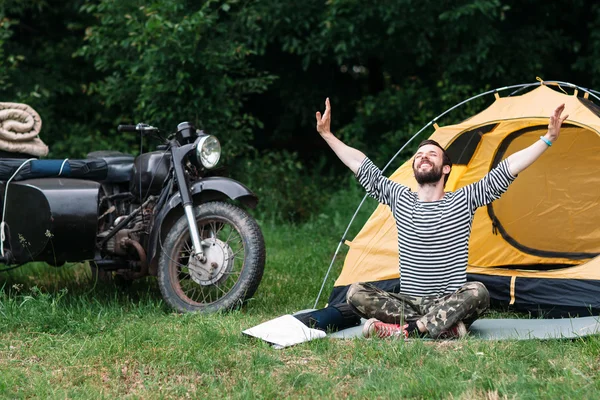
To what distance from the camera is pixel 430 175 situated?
4473 mm

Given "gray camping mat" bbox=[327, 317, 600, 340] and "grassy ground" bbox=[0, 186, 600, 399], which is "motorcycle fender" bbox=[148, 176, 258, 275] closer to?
"grassy ground" bbox=[0, 186, 600, 399]

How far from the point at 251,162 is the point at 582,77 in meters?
4.01

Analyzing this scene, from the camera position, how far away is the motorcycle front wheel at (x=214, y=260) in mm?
4801

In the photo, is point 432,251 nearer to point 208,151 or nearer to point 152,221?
point 208,151

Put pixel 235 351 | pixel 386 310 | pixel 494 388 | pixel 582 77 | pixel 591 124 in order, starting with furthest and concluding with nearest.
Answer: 1. pixel 582 77
2. pixel 591 124
3. pixel 386 310
4. pixel 235 351
5. pixel 494 388

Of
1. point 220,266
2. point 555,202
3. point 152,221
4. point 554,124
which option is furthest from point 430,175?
point 555,202

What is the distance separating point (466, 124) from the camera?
5410 mm

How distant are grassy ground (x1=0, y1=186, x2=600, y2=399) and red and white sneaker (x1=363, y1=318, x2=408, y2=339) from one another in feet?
0.58

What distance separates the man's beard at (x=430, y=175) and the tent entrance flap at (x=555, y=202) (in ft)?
5.07

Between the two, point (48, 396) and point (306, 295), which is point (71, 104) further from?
point (48, 396)

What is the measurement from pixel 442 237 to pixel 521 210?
6.22 feet

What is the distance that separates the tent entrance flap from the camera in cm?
594

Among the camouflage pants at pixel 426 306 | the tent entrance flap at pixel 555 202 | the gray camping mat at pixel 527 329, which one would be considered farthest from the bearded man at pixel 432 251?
the tent entrance flap at pixel 555 202

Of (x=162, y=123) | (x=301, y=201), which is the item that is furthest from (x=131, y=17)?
(x=301, y=201)
